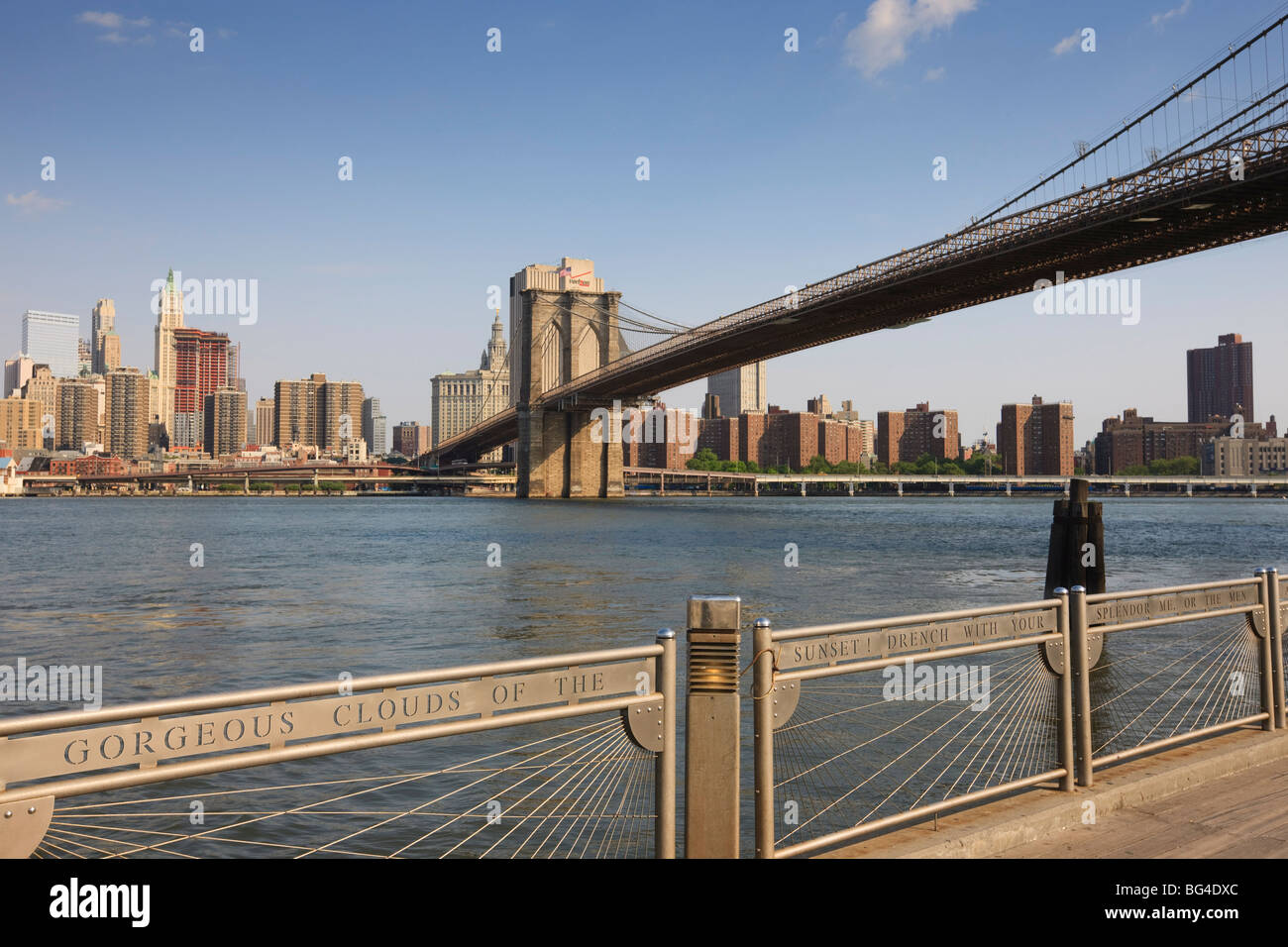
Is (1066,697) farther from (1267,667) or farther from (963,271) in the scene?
(963,271)

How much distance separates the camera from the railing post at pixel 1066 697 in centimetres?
589

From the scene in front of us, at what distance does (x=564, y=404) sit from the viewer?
337 feet

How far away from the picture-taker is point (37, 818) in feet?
10.6

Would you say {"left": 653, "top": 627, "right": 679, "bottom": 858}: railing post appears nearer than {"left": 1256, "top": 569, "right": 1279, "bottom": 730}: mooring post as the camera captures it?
Yes

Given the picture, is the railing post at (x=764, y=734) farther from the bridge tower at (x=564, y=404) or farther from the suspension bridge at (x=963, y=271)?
the bridge tower at (x=564, y=404)

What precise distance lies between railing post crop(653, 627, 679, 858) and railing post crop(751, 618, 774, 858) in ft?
1.30

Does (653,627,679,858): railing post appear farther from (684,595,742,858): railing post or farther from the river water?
the river water

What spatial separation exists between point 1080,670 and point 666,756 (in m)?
3.02

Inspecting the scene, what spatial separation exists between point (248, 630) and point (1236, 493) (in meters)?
211

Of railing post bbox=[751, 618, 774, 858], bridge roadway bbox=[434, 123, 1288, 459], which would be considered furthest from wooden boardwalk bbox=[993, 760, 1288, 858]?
bridge roadway bbox=[434, 123, 1288, 459]

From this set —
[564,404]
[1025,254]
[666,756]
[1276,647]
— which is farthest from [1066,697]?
[564,404]

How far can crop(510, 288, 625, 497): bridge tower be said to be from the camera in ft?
352
